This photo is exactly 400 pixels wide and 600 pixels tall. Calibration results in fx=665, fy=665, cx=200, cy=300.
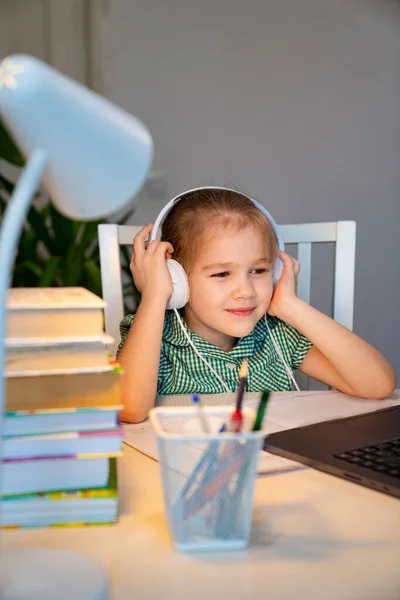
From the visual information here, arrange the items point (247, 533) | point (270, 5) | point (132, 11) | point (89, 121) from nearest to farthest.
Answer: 1. point (89, 121)
2. point (247, 533)
3. point (132, 11)
4. point (270, 5)

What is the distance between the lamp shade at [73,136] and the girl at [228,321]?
2.15 ft

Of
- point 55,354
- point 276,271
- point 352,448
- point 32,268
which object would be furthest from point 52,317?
point 32,268

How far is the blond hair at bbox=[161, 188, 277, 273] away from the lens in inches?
49.8

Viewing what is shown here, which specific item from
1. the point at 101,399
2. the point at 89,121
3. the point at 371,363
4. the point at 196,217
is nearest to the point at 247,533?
the point at 101,399

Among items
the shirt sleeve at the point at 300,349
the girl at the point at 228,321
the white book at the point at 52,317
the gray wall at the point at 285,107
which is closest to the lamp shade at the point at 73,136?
the white book at the point at 52,317

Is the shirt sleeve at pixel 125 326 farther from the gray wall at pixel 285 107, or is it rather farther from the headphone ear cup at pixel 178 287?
the gray wall at pixel 285 107

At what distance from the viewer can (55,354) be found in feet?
1.91

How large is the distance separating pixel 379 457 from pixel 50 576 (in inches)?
16.0

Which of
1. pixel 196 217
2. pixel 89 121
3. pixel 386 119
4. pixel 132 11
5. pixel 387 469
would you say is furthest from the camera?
pixel 386 119

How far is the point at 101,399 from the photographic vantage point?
589 millimetres

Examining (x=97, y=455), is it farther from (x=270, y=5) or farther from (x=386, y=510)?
(x=270, y=5)

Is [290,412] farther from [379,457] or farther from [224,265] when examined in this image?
[224,265]

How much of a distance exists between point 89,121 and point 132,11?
2275 millimetres

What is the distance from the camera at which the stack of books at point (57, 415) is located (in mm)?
573
